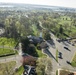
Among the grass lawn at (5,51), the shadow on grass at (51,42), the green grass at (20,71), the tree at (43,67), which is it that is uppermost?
the tree at (43,67)

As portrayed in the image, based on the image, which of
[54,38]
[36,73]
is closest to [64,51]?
[54,38]

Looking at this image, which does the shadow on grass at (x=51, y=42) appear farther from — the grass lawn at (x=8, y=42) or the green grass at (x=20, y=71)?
the green grass at (x=20, y=71)

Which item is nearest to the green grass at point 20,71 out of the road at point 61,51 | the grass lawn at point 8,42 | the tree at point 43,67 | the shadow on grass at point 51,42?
the tree at point 43,67

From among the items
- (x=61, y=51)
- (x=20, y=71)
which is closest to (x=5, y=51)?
(x=20, y=71)

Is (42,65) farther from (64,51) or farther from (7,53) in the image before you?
(64,51)

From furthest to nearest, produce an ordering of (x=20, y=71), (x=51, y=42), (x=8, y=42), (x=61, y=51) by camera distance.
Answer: (x=51, y=42) < (x=8, y=42) < (x=61, y=51) < (x=20, y=71)

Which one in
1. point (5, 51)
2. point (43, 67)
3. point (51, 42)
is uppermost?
point (43, 67)

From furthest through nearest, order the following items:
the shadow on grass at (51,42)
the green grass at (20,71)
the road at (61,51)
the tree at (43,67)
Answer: the shadow on grass at (51,42) < the road at (61,51) < the green grass at (20,71) < the tree at (43,67)

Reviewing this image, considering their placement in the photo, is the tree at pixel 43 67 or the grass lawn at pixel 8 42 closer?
the tree at pixel 43 67

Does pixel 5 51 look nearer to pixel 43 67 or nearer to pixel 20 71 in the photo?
pixel 20 71

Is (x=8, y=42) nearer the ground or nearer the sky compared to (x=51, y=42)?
nearer the sky

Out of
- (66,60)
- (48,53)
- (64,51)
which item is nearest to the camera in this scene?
(66,60)
